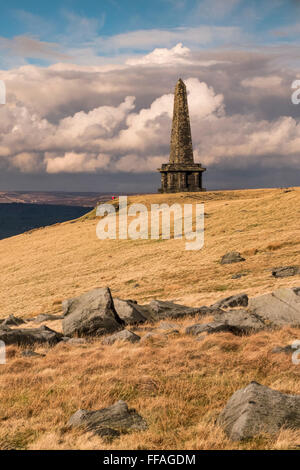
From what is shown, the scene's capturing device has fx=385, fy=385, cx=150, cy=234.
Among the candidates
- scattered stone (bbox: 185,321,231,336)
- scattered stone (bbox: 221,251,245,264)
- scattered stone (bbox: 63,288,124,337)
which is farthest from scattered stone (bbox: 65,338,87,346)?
scattered stone (bbox: 221,251,245,264)

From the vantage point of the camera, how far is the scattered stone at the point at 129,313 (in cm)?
1729

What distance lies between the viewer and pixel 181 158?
89938mm

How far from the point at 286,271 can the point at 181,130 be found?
228 ft

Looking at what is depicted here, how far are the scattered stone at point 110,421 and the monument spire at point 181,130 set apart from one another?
278ft

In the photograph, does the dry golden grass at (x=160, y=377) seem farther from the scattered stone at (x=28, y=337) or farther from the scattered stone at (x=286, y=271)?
the scattered stone at (x=28, y=337)

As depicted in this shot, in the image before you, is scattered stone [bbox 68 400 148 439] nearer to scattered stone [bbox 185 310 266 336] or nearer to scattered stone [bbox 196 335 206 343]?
scattered stone [bbox 196 335 206 343]

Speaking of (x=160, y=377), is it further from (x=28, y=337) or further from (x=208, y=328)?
(x=28, y=337)

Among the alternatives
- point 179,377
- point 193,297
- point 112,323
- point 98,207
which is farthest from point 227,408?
point 98,207

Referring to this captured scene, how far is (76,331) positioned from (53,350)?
248 cm

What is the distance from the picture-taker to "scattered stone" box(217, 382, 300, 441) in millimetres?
6680

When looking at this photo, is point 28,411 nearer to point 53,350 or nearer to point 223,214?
point 53,350

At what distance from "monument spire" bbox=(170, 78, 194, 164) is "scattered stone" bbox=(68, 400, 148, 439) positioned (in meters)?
84.8

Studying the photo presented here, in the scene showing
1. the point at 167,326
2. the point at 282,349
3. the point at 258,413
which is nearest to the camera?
the point at 258,413

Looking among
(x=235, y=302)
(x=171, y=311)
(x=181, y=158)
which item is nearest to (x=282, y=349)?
(x=235, y=302)
